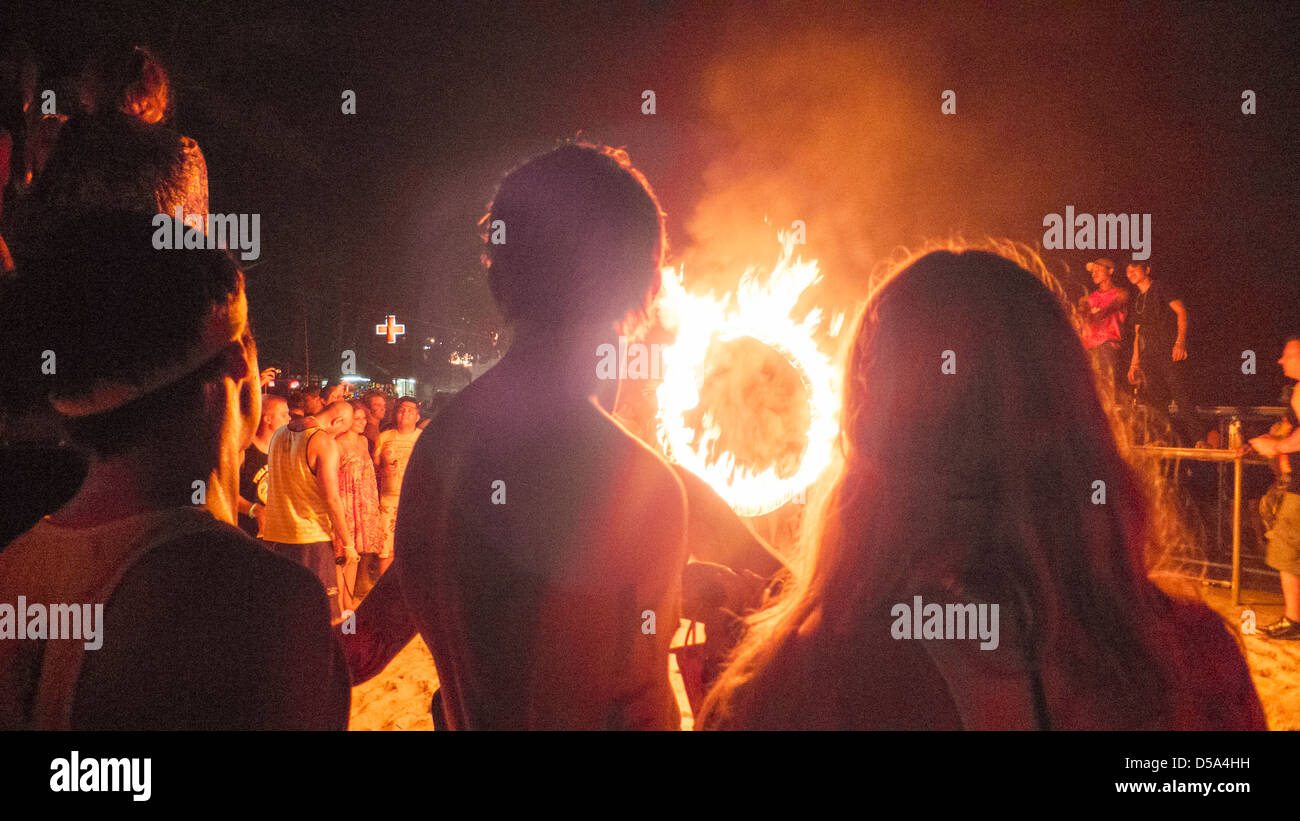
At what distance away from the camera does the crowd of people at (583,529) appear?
133cm

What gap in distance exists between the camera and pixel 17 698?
1.37 m

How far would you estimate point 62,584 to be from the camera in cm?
138

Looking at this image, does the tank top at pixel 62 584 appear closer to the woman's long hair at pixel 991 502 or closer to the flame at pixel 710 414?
the woman's long hair at pixel 991 502

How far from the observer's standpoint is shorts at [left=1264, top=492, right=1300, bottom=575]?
711cm

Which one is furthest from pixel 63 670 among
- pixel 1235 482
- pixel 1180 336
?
pixel 1180 336

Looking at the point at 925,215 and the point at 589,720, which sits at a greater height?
the point at 925,215

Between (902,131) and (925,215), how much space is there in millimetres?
1467

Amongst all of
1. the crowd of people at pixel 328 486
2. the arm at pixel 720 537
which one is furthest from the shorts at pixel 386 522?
the arm at pixel 720 537

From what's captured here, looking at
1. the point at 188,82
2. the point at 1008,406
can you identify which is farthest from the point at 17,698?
the point at 188,82

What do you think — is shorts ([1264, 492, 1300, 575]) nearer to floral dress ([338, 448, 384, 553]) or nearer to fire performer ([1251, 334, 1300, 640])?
fire performer ([1251, 334, 1300, 640])

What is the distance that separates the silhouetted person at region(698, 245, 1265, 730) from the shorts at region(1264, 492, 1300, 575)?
7492 mm

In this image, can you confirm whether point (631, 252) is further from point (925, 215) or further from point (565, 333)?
point (925, 215)

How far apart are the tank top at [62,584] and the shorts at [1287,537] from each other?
8926 mm

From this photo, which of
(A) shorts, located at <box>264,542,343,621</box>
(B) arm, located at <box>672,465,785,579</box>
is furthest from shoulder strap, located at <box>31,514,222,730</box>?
(A) shorts, located at <box>264,542,343,621</box>
